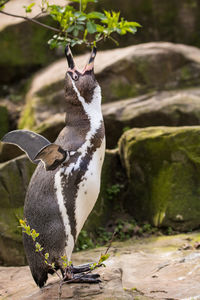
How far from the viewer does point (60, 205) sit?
3041mm

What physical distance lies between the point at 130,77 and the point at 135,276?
160 inches

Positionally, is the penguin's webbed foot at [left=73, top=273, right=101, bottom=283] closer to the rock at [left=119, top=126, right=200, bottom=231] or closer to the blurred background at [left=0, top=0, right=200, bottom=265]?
the blurred background at [left=0, top=0, right=200, bottom=265]

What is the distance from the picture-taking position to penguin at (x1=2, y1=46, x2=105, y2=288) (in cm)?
304

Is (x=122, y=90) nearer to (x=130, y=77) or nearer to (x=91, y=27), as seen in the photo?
(x=130, y=77)

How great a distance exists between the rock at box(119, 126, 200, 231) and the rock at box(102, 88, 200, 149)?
1.06m

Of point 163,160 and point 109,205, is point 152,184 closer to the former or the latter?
point 163,160

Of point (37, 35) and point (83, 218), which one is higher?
point (83, 218)

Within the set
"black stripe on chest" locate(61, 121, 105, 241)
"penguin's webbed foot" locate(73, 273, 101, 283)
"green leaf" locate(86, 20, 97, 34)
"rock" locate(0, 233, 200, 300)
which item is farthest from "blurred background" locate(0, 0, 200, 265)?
"green leaf" locate(86, 20, 97, 34)

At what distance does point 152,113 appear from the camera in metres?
6.22

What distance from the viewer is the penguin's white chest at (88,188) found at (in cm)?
308

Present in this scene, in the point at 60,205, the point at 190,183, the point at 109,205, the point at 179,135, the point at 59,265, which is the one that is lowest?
→ the point at 109,205

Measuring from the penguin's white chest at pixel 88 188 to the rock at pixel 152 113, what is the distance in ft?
10.2

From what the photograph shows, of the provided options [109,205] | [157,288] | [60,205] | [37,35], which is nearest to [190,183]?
[109,205]

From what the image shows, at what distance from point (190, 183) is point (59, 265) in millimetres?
2221
